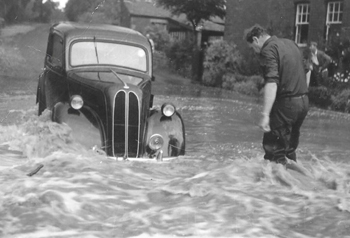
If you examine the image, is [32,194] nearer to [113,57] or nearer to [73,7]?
[113,57]

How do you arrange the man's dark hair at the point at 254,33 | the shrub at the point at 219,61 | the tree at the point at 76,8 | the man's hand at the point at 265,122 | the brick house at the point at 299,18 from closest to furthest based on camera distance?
1. the man's hand at the point at 265,122
2. the man's dark hair at the point at 254,33
3. the brick house at the point at 299,18
4. the shrub at the point at 219,61
5. the tree at the point at 76,8

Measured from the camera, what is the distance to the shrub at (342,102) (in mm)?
16998

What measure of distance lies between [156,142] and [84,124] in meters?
0.98

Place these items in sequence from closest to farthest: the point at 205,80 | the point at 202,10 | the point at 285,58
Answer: the point at 285,58 → the point at 205,80 → the point at 202,10

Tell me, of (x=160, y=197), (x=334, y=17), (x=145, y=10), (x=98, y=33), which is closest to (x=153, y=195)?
(x=160, y=197)

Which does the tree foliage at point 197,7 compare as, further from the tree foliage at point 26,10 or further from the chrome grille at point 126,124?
the chrome grille at point 126,124

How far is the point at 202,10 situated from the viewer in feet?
110

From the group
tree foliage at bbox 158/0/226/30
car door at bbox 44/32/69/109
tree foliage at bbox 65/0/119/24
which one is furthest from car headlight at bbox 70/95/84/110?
tree foliage at bbox 158/0/226/30

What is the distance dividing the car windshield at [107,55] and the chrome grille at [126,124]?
53.8 inches

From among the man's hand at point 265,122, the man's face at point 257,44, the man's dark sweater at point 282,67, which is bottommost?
the man's hand at point 265,122

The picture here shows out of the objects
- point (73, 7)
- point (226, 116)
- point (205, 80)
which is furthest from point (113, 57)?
point (73, 7)

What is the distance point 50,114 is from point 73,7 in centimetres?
3123

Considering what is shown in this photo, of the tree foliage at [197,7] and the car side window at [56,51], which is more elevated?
the tree foliage at [197,7]

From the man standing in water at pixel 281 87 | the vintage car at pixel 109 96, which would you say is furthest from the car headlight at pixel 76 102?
the man standing in water at pixel 281 87
